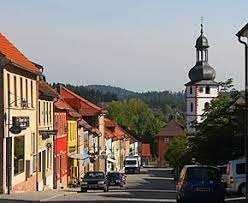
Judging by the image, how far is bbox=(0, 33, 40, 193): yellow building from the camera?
40000 mm

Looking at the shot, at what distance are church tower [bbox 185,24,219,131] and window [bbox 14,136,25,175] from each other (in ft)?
277

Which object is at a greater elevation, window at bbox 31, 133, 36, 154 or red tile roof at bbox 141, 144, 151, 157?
window at bbox 31, 133, 36, 154

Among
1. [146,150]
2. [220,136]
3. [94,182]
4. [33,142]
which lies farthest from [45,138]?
[146,150]

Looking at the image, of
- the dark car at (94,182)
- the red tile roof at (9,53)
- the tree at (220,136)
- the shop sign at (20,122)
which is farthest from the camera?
the dark car at (94,182)

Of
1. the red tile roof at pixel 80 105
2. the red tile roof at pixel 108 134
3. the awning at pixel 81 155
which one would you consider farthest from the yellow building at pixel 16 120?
the red tile roof at pixel 108 134

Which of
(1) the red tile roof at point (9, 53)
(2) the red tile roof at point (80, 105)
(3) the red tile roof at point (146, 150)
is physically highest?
(1) the red tile roof at point (9, 53)

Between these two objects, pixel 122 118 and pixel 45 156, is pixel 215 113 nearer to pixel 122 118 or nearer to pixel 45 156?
pixel 45 156

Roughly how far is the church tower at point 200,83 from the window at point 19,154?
8445 centimetres

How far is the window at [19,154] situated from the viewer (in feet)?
142

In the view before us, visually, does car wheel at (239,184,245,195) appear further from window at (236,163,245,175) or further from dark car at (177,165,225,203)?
dark car at (177,165,225,203)

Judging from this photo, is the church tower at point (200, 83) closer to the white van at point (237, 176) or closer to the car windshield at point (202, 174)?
the white van at point (237, 176)

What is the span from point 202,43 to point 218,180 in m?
102

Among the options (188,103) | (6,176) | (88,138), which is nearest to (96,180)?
(6,176)

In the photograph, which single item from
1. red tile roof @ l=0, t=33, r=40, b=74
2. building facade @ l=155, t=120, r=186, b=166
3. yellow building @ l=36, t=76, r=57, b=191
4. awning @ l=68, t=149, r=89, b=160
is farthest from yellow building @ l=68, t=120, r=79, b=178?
building facade @ l=155, t=120, r=186, b=166
